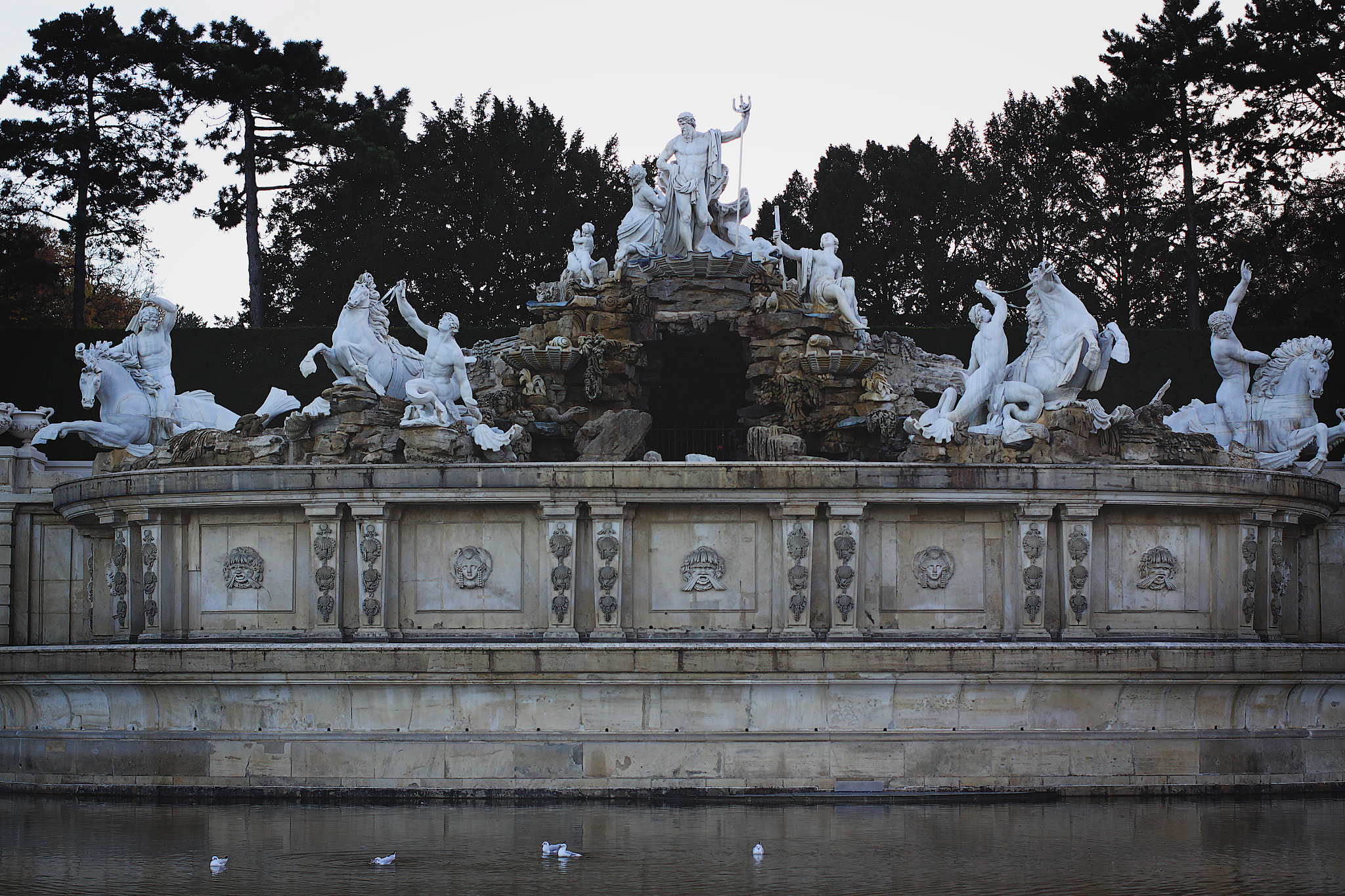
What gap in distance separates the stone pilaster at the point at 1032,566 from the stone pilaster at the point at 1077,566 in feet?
0.74

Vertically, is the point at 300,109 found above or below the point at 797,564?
above

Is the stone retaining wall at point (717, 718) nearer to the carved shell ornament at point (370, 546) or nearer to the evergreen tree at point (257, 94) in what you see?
the carved shell ornament at point (370, 546)

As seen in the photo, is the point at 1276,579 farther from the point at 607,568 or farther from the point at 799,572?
the point at 607,568

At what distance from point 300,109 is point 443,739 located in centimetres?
2520

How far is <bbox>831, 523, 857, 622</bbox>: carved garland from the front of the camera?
839 inches

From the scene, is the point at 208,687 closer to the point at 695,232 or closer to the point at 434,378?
the point at 434,378

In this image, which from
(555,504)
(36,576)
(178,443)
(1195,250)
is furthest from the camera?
(1195,250)

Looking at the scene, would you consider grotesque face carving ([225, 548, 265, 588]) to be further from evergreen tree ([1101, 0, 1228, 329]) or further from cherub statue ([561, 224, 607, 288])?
evergreen tree ([1101, 0, 1228, 329])

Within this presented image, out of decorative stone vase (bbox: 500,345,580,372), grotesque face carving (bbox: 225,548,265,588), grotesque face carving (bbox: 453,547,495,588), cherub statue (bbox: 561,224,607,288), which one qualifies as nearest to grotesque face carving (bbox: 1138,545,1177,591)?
grotesque face carving (bbox: 453,547,495,588)

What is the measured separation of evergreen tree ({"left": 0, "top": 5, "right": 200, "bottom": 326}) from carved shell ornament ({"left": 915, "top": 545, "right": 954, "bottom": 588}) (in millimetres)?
25033

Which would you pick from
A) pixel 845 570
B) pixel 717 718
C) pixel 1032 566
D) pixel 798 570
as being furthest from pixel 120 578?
pixel 1032 566

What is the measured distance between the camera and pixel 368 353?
2339 centimetres

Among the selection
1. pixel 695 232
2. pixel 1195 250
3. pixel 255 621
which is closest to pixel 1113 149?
pixel 1195 250

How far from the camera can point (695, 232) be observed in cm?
2859
